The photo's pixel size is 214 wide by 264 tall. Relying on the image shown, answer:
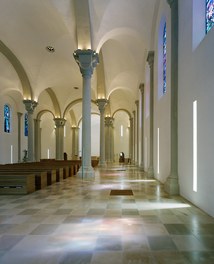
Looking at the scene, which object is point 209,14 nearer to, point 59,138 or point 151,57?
point 151,57

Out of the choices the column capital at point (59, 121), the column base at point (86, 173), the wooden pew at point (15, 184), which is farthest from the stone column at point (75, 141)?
the wooden pew at point (15, 184)

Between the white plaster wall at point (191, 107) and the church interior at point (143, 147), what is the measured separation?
3cm

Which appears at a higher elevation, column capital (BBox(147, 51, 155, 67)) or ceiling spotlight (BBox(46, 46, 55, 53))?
ceiling spotlight (BBox(46, 46, 55, 53))

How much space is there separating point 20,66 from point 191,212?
48.5 feet

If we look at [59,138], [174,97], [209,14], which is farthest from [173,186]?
[59,138]

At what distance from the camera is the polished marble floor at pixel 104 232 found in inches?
128

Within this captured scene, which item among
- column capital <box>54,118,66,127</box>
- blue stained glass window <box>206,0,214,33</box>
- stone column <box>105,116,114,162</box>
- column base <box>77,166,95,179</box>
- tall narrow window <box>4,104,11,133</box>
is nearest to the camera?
blue stained glass window <box>206,0,214,33</box>

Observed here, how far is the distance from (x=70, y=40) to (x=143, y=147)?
818 cm

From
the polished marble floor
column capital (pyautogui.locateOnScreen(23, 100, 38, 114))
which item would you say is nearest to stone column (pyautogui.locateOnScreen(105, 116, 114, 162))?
column capital (pyautogui.locateOnScreen(23, 100, 38, 114))

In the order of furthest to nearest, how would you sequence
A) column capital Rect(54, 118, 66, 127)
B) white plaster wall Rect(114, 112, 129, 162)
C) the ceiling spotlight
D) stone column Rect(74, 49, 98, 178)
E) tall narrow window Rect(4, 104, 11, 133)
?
white plaster wall Rect(114, 112, 129, 162), column capital Rect(54, 118, 66, 127), tall narrow window Rect(4, 104, 11, 133), the ceiling spotlight, stone column Rect(74, 49, 98, 178)

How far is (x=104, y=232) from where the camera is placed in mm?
4211

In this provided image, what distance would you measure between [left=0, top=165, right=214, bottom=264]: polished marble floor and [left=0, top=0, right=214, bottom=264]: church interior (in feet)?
0.06

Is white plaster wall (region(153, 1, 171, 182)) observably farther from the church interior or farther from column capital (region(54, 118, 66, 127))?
column capital (region(54, 118, 66, 127))

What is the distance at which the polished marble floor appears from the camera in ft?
10.7
